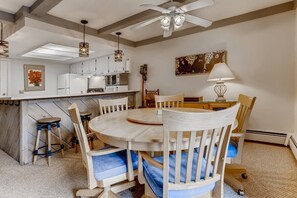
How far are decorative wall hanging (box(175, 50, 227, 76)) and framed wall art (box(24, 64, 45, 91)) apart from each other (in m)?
5.20

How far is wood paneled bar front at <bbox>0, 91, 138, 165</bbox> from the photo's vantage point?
2439 mm

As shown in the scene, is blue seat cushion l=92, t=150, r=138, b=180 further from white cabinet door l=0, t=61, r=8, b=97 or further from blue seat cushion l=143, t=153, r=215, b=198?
white cabinet door l=0, t=61, r=8, b=97

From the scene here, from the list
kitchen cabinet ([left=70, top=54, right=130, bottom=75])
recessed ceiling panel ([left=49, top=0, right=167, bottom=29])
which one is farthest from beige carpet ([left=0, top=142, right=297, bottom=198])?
kitchen cabinet ([left=70, top=54, right=130, bottom=75])

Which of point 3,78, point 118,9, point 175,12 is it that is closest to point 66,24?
point 118,9

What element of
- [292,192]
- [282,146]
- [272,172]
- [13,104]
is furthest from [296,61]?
[13,104]

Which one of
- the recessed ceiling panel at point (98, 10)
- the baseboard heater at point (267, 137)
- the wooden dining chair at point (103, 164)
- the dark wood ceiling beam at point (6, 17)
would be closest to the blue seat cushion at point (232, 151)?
the wooden dining chair at point (103, 164)

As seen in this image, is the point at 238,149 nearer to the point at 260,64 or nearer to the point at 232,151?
the point at 232,151

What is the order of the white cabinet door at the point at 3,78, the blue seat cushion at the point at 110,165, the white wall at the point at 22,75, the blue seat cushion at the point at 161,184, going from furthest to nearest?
the white wall at the point at 22,75, the white cabinet door at the point at 3,78, the blue seat cushion at the point at 110,165, the blue seat cushion at the point at 161,184

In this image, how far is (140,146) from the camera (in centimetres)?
122

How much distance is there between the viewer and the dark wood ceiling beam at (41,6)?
2.63m

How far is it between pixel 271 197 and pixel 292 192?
0.26m

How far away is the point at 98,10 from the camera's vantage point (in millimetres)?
3158

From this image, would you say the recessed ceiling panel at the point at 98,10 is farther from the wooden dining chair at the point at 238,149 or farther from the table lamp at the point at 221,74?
the wooden dining chair at the point at 238,149

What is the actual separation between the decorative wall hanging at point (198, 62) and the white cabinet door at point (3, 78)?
5531 millimetres
